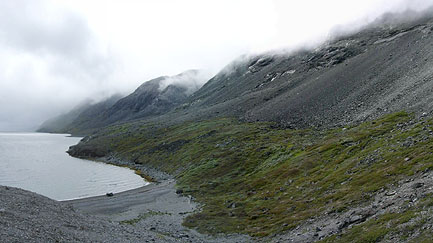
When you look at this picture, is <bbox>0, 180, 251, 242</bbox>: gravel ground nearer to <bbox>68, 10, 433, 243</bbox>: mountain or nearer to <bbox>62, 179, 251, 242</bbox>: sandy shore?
<bbox>62, 179, 251, 242</bbox>: sandy shore

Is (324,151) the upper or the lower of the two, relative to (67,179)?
lower

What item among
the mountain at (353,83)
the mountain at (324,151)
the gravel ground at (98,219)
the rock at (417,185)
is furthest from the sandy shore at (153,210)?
the mountain at (353,83)

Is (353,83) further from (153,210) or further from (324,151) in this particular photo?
(153,210)

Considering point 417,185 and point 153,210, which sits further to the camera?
point 153,210

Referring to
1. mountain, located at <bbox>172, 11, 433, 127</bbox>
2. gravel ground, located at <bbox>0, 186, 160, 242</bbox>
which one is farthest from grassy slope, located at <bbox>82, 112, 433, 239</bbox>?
gravel ground, located at <bbox>0, 186, 160, 242</bbox>

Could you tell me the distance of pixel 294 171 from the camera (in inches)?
2736

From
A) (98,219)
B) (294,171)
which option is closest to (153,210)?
(98,219)

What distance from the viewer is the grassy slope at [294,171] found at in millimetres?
44500

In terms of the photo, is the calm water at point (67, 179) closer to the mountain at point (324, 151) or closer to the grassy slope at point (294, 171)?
the mountain at point (324, 151)

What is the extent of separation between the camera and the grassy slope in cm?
4450

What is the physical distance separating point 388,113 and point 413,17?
105 meters

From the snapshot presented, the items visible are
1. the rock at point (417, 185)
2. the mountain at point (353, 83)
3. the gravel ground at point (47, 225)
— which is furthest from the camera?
the mountain at point (353, 83)

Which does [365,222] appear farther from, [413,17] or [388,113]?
[413,17]

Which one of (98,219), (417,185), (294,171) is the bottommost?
(294,171)
